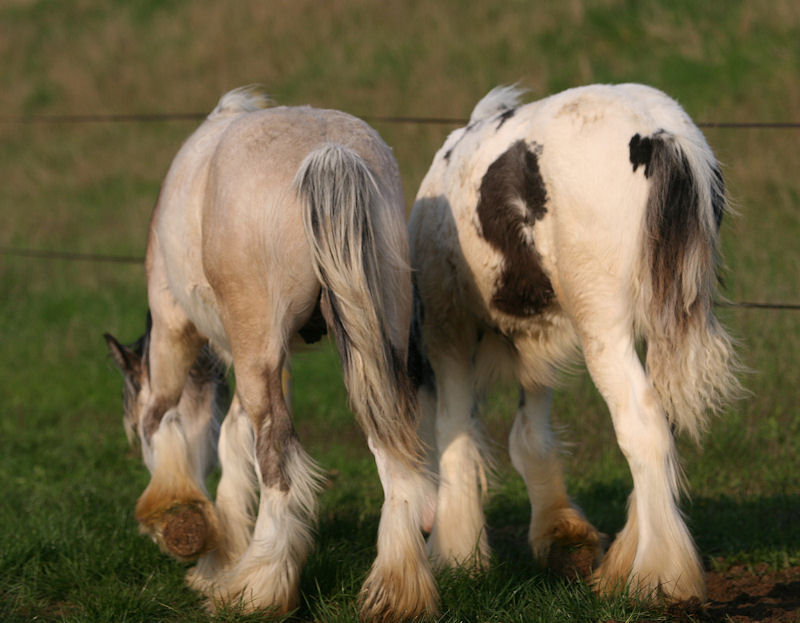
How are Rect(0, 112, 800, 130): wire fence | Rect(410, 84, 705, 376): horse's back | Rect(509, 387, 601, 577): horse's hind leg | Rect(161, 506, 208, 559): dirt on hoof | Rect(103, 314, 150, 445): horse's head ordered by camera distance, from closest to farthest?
1. Rect(410, 84, 705, 376): horse's back
2. Rect(161, 506, 208, 559): dirt on hoof
3. Rect(509, 387, 601, 577): horse's hind leg
4. Rect(103, 314, 150, 445): horse's head
5. Rect(0, 112, 800, 130): wire fence

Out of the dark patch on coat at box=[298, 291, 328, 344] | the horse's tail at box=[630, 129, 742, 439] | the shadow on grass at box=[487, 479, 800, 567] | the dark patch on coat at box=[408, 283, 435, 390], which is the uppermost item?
the horse's tail at box=[630, 129, 742, 439]

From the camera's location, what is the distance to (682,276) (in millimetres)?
3434

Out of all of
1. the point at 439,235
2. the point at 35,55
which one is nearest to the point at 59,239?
the point at 35,55

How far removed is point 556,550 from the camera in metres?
4.25

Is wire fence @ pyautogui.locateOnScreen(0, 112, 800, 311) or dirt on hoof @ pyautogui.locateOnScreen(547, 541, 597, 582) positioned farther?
wire fence @ pyautogui.locateOnScreen(0, 112, 800, 311)

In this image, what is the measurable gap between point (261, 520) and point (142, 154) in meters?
12.5

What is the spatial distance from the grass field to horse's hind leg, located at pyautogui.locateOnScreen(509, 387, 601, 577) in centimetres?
14

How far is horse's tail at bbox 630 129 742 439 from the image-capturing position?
3.41m

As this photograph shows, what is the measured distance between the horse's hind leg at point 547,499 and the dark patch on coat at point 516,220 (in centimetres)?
68

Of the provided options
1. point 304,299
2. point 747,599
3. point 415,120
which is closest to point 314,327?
point 304,299

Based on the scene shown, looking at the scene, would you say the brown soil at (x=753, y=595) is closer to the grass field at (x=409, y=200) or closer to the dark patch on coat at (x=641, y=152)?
the grass field at (x=409, y=200)

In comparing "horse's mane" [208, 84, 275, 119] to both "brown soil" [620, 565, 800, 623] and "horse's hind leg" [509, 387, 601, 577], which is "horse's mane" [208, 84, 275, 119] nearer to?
"horse's hind leg" [509, 387, 601, 577]

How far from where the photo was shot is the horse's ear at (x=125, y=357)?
16.1 ft

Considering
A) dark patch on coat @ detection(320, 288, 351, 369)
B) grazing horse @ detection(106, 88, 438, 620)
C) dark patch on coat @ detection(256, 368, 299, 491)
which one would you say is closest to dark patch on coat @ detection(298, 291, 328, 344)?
grazing horse @ detection(106, 88, 438, 620)
